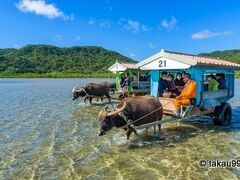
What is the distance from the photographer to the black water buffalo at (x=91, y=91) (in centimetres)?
2080

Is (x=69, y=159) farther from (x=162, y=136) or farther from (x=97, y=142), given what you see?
(x=162, y=136)

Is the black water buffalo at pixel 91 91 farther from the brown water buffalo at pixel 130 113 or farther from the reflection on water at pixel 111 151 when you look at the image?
the brown water buffalo at pixel 130 113

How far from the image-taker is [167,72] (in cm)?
1377

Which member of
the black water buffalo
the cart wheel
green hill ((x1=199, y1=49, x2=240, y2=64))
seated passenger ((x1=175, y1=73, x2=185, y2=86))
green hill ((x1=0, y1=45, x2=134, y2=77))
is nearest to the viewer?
the cart wheel

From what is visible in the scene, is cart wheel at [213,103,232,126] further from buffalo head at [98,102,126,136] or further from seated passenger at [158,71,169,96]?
buffalo head at [98,102,126,136]

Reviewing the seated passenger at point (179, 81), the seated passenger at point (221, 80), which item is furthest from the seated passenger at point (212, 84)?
the seated passenger at point (179, 81)

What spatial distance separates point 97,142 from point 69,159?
77.4 inches

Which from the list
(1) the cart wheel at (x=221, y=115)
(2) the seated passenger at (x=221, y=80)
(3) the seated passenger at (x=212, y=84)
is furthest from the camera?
(2) the seated passenger at (x=221, y=80)

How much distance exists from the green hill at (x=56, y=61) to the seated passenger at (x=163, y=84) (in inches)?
3564

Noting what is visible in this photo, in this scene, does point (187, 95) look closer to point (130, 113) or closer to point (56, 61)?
point (130, 113)

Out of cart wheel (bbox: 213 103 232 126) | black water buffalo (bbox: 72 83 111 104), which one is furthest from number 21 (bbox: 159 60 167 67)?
black water buffalo (bbox: 72 83 111 104)

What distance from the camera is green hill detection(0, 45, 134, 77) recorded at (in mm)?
119562

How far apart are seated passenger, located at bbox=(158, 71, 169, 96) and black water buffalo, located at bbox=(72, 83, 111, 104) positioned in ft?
26.1

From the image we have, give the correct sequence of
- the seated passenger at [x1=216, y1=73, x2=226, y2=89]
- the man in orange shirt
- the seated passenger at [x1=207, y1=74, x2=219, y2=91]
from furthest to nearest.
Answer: the seated passenger at [x1=216, y1=73, x2=226, y2=89], the seated passenger at [x1=207, y1=74, x2=219, y2=91], the man in orange shirt
